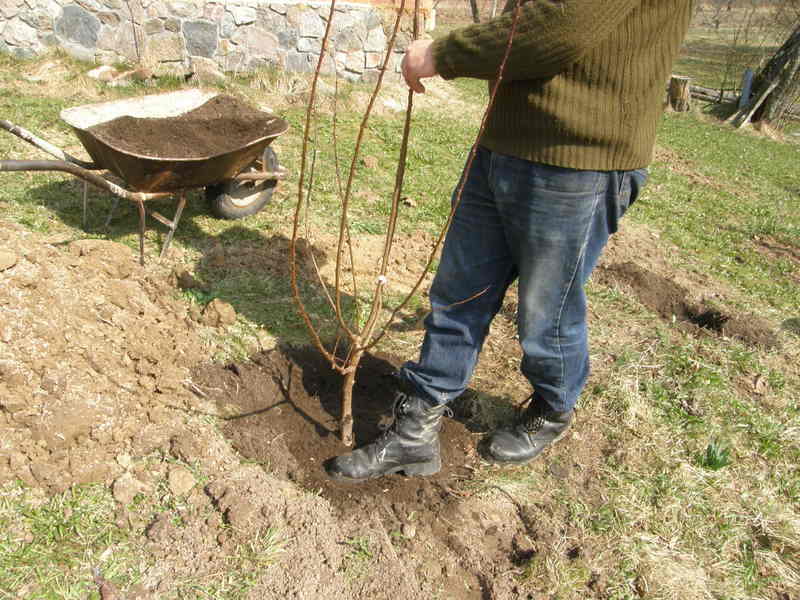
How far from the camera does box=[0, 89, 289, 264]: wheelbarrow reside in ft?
10.6

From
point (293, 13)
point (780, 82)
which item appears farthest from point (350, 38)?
point (780, 82)

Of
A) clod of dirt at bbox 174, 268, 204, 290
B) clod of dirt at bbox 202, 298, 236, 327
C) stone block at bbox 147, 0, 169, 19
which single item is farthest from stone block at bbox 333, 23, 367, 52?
clod of dirt at bbox 202, 298, 236, 327

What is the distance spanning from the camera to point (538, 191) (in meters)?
1.97

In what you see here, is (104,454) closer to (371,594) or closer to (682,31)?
(371,594)

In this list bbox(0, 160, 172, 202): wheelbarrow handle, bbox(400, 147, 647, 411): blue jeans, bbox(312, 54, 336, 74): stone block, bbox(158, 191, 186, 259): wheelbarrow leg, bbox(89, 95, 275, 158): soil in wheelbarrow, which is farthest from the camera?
bbox(312, 54, 336, 74): stone block

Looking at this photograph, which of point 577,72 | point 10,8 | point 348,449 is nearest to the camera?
point 577,72

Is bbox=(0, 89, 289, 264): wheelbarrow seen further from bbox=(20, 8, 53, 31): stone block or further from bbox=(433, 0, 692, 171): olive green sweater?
bbox=(20, 8, 53, 31): stone block

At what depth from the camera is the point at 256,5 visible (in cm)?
766

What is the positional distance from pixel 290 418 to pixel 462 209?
1.16 metres

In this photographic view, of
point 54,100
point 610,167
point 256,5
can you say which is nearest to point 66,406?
point 610,167

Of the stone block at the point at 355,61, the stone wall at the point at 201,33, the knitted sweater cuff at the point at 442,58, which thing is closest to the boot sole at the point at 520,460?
the knitted sweater cuff at the point at 442,58

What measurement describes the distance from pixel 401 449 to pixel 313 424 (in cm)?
43

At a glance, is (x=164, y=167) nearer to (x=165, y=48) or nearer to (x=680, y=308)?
(x=680, y=308)

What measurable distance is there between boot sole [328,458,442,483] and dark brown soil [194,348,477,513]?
0.02 m
